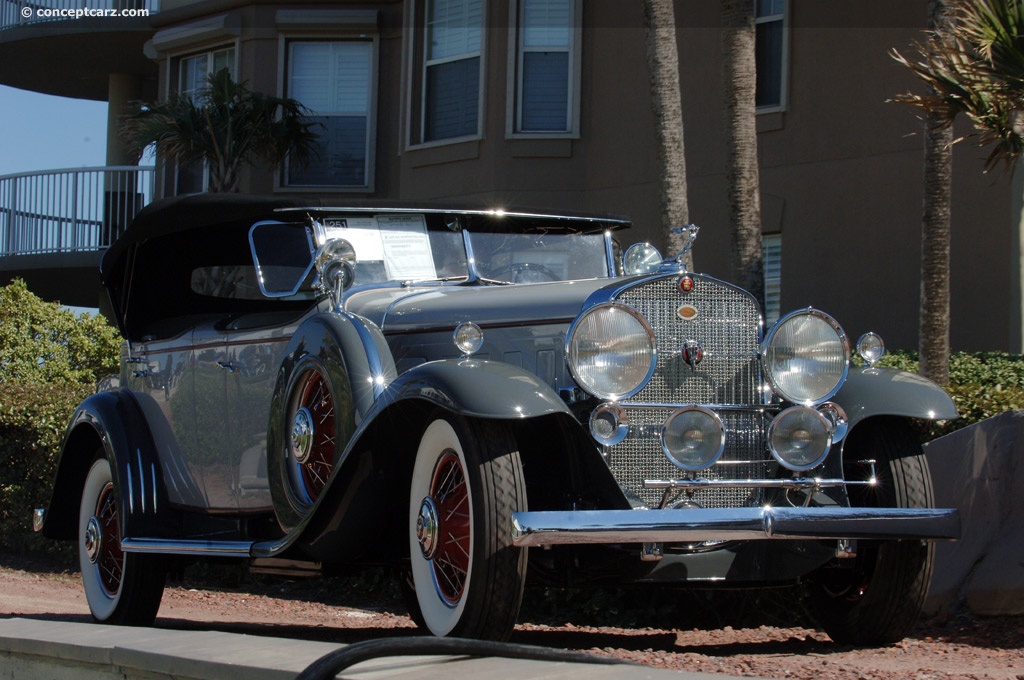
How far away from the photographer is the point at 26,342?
48.8 ft

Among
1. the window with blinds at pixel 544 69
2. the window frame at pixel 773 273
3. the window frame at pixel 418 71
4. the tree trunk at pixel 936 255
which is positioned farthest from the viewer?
the window frame at pixel 418 71

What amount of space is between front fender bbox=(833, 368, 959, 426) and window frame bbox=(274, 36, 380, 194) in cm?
1217

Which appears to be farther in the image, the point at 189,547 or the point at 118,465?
the point at 118,465

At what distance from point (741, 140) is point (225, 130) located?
300 inches

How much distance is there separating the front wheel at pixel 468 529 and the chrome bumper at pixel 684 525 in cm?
12

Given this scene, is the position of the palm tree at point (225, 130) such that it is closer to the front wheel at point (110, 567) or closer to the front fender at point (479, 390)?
the front wheel at point (110, 567)

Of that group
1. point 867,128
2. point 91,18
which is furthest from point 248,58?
point 867,128

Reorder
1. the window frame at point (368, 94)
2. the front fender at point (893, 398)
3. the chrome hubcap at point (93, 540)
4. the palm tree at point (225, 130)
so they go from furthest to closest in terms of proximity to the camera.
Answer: the window frame at point (368, 94) < the palm tree at point (225, 130) < the chrome hubcap at point (93, 540) < the front fender at point (893, 398)

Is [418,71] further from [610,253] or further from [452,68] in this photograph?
Result: [610,253]

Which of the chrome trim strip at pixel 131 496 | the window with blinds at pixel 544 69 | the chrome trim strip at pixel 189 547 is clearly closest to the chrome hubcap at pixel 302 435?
the chrome trim strip at pixel 189 547

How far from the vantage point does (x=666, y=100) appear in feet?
36.0

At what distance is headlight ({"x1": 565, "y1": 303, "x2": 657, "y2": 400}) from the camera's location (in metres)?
4.91

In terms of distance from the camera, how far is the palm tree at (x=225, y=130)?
1591cm

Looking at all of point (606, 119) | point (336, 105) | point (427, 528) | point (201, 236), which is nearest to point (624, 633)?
point (427, 528)
